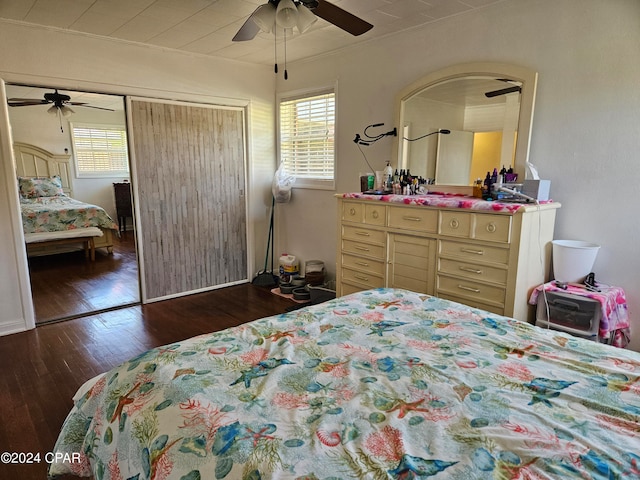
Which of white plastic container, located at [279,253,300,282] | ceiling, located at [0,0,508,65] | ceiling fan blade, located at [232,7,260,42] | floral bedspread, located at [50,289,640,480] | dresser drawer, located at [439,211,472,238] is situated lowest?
white plastic container, located at [279,253,300,282]

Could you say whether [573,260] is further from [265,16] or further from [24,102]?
[24,102]

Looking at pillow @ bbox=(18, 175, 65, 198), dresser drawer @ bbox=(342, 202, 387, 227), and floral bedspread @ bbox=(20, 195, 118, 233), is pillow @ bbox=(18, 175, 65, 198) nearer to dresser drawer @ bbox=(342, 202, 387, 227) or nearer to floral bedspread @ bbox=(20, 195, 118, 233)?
floral bedspread @ bbox=(20, 195, 118, 233)

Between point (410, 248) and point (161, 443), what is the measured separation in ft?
6.95

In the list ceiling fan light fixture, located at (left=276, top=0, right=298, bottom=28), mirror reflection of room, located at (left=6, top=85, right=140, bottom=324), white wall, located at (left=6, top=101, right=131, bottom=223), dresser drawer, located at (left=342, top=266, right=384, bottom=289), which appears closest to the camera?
ceiling fan light fixture, located at (left=276, top=0, right=298, bottom=28)

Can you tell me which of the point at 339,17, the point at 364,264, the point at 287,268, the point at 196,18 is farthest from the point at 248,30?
the point at 287,268

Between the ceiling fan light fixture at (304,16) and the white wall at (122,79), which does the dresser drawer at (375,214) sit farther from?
the white wall at (122,79)

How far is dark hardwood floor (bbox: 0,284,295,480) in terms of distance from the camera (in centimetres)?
205

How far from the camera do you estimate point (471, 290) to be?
2.47 metres

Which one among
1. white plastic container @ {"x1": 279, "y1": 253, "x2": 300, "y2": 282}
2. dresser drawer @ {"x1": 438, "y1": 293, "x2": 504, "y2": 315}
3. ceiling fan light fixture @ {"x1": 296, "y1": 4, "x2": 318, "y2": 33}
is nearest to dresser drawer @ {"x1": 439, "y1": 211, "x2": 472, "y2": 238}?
dresser drawer @ {"x1": 438, "y1": 293, "x2": 504, "y2": 315}

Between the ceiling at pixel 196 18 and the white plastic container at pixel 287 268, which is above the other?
the ceiling at pixel 196 18

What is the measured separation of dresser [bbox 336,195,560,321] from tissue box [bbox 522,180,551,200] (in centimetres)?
8

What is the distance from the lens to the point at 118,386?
1.25 metres

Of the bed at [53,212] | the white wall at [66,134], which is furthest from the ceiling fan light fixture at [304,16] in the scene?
the white wall at [66,134]

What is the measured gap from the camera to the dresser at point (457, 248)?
228cm
